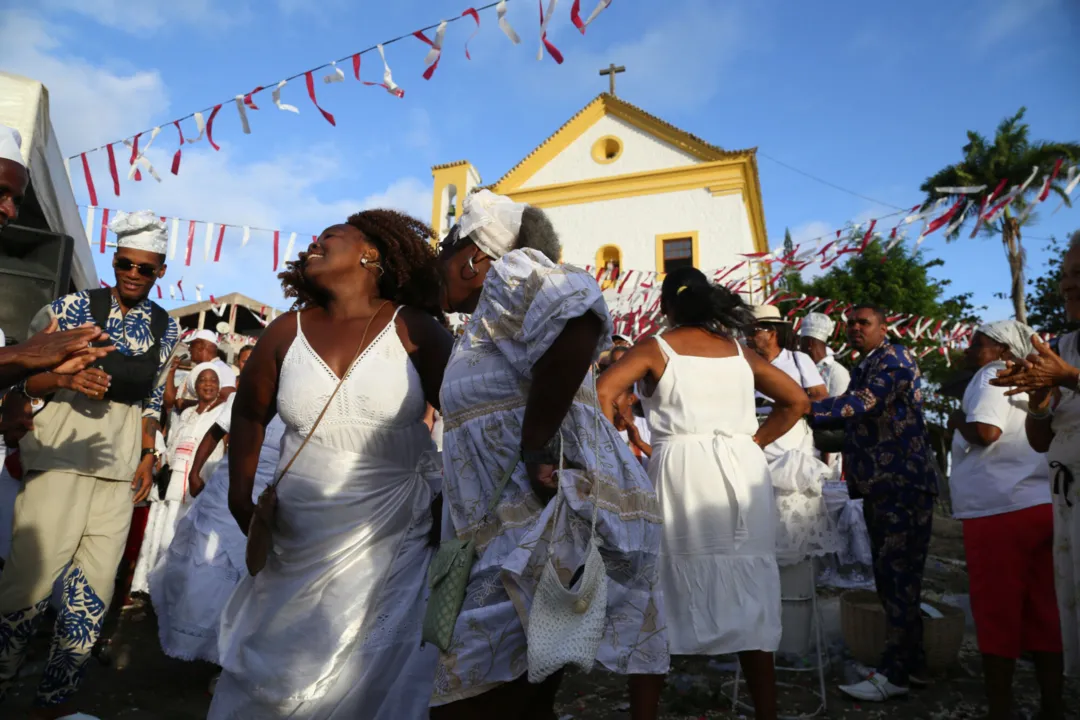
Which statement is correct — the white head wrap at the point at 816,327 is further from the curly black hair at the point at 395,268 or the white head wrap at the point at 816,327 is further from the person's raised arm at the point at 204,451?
the curly black hair at the point at 395,268

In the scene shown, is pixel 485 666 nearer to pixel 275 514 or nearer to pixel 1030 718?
pixel 275 514

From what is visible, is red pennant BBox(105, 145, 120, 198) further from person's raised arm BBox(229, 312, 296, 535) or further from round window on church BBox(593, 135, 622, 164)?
round window on church BBox(593, 135, 622, 164)

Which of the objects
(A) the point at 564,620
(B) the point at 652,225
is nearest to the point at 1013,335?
(A) the point at 564,620

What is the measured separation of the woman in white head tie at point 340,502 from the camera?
209 centimetres

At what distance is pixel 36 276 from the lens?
3902mm

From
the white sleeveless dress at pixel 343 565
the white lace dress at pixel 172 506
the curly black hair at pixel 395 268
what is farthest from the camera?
the white lace dress at pixel 172 506

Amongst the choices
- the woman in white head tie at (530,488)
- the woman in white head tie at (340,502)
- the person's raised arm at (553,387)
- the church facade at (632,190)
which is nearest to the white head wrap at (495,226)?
the woman in white head tie at (530,488)

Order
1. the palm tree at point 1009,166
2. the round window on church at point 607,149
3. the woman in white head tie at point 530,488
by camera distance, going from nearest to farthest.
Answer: the woman in white head tie at point 530,488, the palm tree at point 1009,166, the round window on church at point 607,149

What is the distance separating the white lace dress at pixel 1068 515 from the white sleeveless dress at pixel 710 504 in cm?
110

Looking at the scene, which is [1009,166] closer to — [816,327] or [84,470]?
[816,327]

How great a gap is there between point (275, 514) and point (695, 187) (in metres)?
22.4

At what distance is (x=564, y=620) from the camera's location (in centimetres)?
151

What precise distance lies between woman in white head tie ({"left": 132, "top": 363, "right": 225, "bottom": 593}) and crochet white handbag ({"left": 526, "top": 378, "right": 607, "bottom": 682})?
4.85 m

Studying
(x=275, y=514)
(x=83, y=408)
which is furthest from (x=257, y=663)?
(x=83, y=408)
